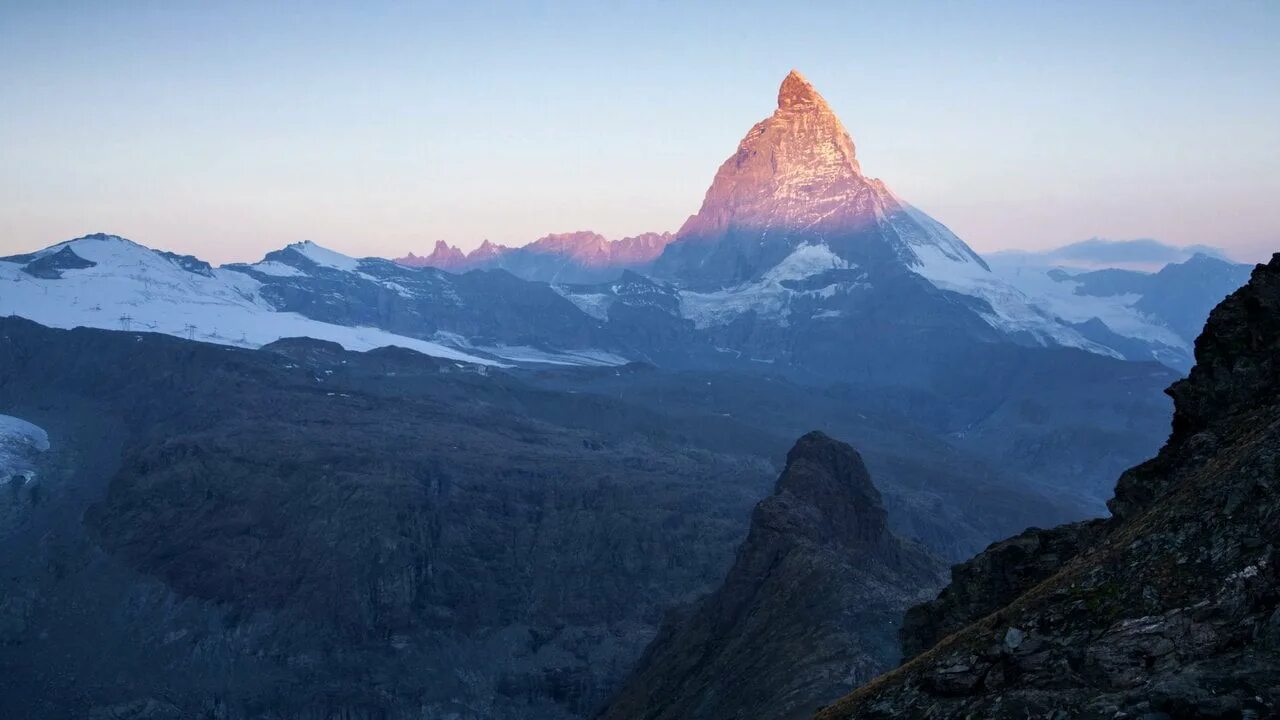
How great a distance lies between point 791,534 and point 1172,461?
8469cm

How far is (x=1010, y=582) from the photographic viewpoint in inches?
1825

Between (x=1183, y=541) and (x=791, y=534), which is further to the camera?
(x=791, y=534)

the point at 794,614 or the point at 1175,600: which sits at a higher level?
the point at 1175,600

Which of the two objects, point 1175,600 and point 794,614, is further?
point 794,614

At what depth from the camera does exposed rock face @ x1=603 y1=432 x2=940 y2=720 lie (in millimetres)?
85062

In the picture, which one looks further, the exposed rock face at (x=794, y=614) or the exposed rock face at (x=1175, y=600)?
the exposed rock face at (x=794, y=614)

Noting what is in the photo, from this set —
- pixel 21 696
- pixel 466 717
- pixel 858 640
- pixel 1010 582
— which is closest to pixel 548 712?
pixel 466 717

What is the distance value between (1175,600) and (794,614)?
2840 inches

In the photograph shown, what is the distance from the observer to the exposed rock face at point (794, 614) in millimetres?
85062

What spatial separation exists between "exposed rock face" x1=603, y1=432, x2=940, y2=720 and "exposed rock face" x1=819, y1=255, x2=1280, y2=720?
39842 millimetres

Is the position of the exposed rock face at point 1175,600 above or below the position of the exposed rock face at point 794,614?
above

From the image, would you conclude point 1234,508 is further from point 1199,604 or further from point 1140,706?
point 1140,706

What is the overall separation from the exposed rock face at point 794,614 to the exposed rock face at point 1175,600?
3984cm

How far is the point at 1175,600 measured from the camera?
95.0 feet
